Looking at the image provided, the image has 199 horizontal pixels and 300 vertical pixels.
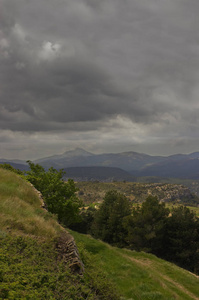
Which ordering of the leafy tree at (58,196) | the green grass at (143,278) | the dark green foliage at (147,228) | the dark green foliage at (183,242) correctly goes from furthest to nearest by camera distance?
the dark green foliage at (183,242) → the dark green foliage at (147,228) → the leafy tree at (58,196) → the green grass at (143,278)

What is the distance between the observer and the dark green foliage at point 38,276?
21.5ft

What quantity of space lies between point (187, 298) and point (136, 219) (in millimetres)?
28694

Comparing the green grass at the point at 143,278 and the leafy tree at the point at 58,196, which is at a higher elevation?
the leafy tree at the point at 58,196

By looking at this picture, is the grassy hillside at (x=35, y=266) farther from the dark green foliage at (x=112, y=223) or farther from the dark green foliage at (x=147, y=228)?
the dark green foliage at (x=112, y=223)

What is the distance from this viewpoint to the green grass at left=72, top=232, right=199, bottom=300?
1413cm

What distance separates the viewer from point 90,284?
386 inches

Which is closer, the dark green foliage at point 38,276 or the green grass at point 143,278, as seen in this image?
the dark green foliage at point 38,276

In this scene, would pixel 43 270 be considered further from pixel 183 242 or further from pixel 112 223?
pixel 183 242

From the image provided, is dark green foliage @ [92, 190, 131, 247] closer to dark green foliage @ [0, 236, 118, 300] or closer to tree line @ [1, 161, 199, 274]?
tree line @ [1, 161, 199, 274]

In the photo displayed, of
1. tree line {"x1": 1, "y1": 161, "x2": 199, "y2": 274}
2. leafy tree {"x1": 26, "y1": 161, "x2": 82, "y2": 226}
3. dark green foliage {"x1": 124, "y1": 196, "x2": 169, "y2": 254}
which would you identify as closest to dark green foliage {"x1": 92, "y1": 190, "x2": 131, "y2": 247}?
tree line {"x1": 1, "y1": 161, "x2": 199, "y2": 274}

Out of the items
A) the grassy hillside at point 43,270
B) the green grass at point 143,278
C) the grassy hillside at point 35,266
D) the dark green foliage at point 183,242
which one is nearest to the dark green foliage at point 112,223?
the dark green foliage at point 183,242

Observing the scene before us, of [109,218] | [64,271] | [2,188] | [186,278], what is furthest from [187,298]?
[109,218]

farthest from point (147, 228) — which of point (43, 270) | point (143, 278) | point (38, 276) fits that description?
point (38, 276)

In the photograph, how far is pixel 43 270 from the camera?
8289 millimetres
